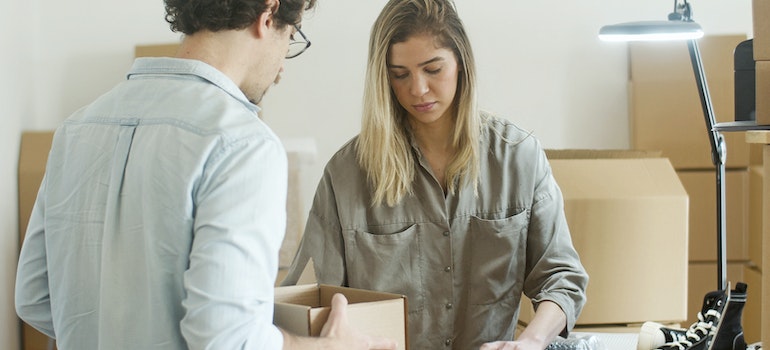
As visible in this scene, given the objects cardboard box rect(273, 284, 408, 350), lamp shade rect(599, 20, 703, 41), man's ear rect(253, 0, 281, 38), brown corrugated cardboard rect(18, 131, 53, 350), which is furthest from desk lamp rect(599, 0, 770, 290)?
brown corrugated cardboard rect(18, 131, 53, 350)

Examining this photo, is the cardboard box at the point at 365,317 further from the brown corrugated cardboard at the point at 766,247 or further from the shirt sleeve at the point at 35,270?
the brown corrugated cardboard at the point at 766,247

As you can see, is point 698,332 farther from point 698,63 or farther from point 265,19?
point 265,19

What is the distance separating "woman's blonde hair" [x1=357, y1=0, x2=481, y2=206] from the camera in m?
1.88

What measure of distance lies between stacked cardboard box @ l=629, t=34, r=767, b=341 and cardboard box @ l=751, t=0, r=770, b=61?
269 cm

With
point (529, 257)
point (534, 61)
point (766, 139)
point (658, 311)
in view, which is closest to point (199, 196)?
point (766, 139)

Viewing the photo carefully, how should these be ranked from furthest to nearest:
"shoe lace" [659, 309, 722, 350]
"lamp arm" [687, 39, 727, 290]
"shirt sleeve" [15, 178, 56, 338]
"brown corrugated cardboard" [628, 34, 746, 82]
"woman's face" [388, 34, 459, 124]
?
→ "brown corrugated cardboard" [628, 34, 746, 82], "lamp arm" [687, 39, 727, 290], "woman's face" [388, 34, 459, 124], "shoe lace" [659, 309, 722, 350], "shirt sleeve" [15, 178, 56, 338]

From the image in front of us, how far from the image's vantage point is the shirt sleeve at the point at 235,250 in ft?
3.50

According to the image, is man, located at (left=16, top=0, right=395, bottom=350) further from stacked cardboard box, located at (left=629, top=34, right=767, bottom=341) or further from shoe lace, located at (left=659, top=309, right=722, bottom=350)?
stacked cardboard box, located at (left=629, top=34, right=767, bottom=341)

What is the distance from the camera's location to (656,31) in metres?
2.44

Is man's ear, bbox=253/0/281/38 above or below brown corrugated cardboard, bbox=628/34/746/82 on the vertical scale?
above

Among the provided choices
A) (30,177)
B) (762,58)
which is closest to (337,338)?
(762,58)

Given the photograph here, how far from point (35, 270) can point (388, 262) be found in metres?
0.74

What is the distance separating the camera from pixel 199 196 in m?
1.11

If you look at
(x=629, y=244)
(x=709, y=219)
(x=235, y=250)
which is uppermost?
(x=235, y=250)
